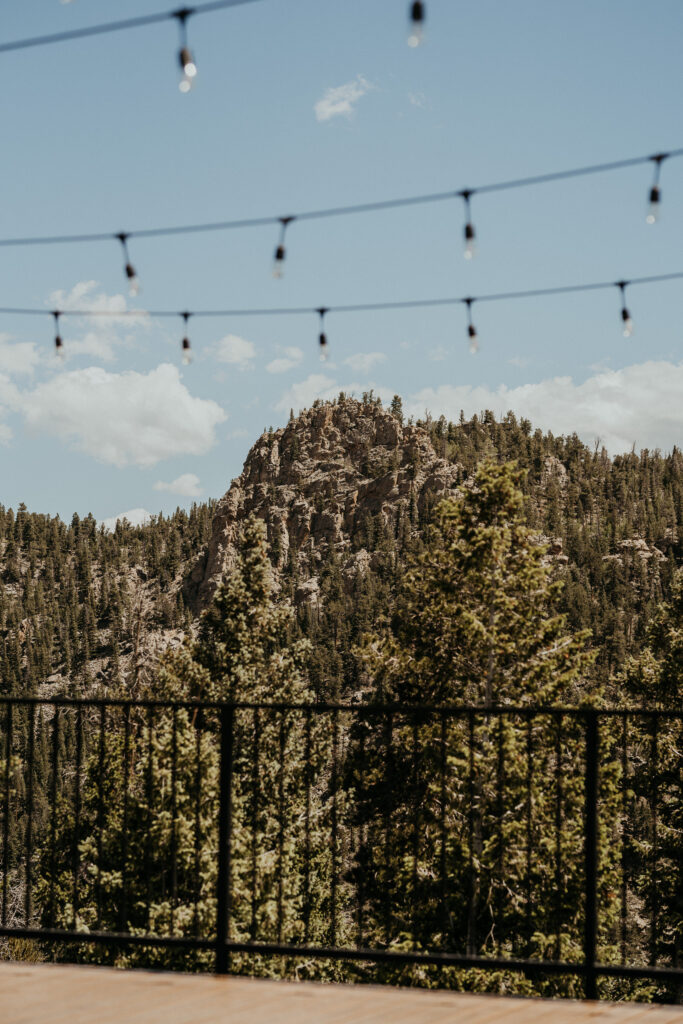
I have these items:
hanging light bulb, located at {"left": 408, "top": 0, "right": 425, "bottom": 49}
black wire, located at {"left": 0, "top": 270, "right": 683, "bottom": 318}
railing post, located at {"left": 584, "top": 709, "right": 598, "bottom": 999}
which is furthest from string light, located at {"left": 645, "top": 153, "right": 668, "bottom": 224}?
railing post, located at {"left": 584, "top": 709, "right": 598, "bottom": 999}

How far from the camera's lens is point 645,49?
740cm

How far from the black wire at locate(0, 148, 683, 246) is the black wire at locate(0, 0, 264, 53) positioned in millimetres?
1416

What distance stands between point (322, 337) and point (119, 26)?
2.42 meters

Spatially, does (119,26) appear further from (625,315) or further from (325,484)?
(325,484)

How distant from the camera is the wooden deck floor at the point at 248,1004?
291 cm

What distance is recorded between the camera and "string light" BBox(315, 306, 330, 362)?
6078 mm

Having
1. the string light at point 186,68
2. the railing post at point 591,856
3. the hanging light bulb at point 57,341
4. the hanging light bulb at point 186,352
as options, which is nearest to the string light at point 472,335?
the hanging light bulb at point 186,352

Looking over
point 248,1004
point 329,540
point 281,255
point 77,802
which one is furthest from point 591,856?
point 329,540

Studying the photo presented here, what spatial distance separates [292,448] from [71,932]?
14165 cm

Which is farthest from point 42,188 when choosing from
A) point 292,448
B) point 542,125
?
point 292,448

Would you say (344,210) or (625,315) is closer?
(625,315)

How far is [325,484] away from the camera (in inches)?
5404

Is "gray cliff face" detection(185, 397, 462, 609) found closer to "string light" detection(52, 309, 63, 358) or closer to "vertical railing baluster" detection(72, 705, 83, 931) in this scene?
"string light" detection(52, 309, 63, 358)

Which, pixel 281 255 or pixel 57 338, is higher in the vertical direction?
pixel 281 255
